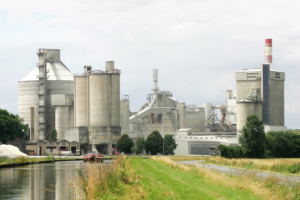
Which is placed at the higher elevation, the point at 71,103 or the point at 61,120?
the point at 71,103

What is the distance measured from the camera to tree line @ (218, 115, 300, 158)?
84750 millimetres

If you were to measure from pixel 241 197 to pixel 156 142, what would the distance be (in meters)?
104

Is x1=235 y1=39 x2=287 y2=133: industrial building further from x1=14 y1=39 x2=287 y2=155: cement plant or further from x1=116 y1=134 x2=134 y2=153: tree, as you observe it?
x1=116 y1=134 x2=134 y2=153: tree

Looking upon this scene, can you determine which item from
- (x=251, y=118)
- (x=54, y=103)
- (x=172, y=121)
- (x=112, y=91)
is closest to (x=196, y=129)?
(x=172, y=121)

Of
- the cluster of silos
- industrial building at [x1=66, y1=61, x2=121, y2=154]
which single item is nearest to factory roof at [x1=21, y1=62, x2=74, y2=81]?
the cluster of silos

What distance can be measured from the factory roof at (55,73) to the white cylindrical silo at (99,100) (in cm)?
2652

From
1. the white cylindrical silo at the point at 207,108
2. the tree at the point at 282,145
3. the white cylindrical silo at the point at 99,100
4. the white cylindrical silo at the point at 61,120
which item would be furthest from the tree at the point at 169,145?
the white cylindrical silo at the point at 207,108

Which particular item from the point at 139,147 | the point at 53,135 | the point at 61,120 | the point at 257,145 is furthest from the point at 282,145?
the point at 61,120

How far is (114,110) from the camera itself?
468 feet

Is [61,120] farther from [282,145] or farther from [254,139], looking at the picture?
[254,139]

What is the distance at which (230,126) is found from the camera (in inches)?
6737

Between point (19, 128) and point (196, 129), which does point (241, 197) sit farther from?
point (196, 129)

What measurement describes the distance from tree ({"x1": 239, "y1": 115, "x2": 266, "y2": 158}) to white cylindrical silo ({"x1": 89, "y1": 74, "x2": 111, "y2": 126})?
2389 inches

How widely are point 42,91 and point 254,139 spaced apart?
9002 cm
